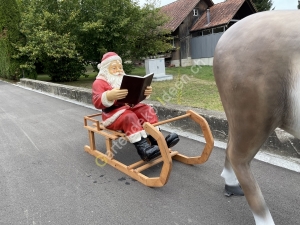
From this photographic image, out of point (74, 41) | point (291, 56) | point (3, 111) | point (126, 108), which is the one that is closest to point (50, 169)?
point (126, 108)

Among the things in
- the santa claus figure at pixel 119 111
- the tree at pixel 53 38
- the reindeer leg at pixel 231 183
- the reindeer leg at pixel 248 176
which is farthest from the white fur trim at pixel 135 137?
the tree at pixel 53 38

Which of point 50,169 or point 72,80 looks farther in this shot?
point 72,80

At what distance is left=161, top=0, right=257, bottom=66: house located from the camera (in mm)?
17578

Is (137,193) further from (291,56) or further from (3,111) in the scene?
(3,111)

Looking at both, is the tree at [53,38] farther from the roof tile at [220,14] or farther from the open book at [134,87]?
the roof tile at [220,14]

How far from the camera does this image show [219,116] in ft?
11.9

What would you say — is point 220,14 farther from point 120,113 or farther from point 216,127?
point 120,113

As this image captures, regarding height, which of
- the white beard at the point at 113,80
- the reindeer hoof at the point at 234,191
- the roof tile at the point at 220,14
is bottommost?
the reindeer hoof at the point at 234,191

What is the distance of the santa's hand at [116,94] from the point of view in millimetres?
2707

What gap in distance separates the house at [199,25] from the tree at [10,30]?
30.5 ft

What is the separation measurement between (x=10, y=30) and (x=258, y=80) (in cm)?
1538

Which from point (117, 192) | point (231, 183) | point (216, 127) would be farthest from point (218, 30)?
point (117, 192)

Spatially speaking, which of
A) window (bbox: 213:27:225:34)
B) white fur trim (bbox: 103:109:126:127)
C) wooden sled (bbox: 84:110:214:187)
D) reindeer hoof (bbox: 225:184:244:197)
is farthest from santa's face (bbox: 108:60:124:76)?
window (bbox: 213:27:225:34)

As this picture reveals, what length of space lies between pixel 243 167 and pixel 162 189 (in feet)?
3.37
